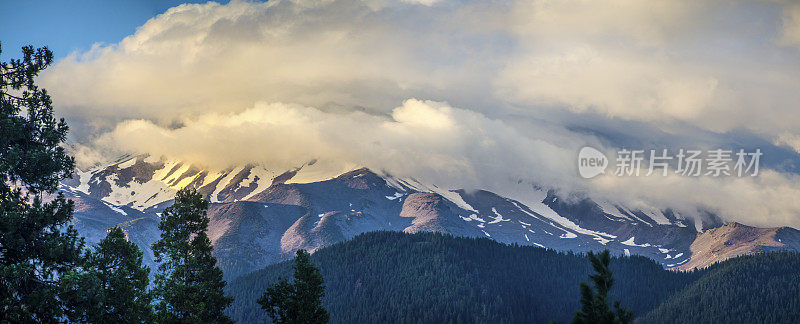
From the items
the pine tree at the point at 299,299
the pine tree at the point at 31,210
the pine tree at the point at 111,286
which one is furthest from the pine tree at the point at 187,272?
the pine tree at the point at 31,210

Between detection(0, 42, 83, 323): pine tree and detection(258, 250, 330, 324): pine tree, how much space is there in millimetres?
25860

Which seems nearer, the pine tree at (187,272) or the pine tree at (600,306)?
the pine tree at (600,306)

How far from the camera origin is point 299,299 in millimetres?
59344

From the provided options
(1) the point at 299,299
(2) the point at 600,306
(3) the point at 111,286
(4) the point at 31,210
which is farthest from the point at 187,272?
(2) the point at 600,306

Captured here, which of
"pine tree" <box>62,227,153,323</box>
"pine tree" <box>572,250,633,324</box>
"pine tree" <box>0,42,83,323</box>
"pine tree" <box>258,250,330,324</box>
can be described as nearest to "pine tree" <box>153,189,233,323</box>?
"pine tree" <box>258,250,330,324</box>

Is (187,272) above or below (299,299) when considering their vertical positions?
above

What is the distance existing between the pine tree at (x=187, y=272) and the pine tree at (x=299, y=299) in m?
5.55

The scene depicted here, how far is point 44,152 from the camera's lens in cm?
3378

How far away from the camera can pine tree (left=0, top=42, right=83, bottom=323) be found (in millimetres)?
32406

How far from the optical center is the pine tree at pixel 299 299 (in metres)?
58.8

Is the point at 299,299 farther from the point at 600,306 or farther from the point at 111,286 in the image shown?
the point at 600,306

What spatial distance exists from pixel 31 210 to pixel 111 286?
7.68 metres

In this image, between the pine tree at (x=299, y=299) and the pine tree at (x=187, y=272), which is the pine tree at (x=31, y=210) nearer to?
the pine tree at (x=187, y=272)

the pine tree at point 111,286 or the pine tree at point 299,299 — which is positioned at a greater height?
the pine tree at point 111,286
